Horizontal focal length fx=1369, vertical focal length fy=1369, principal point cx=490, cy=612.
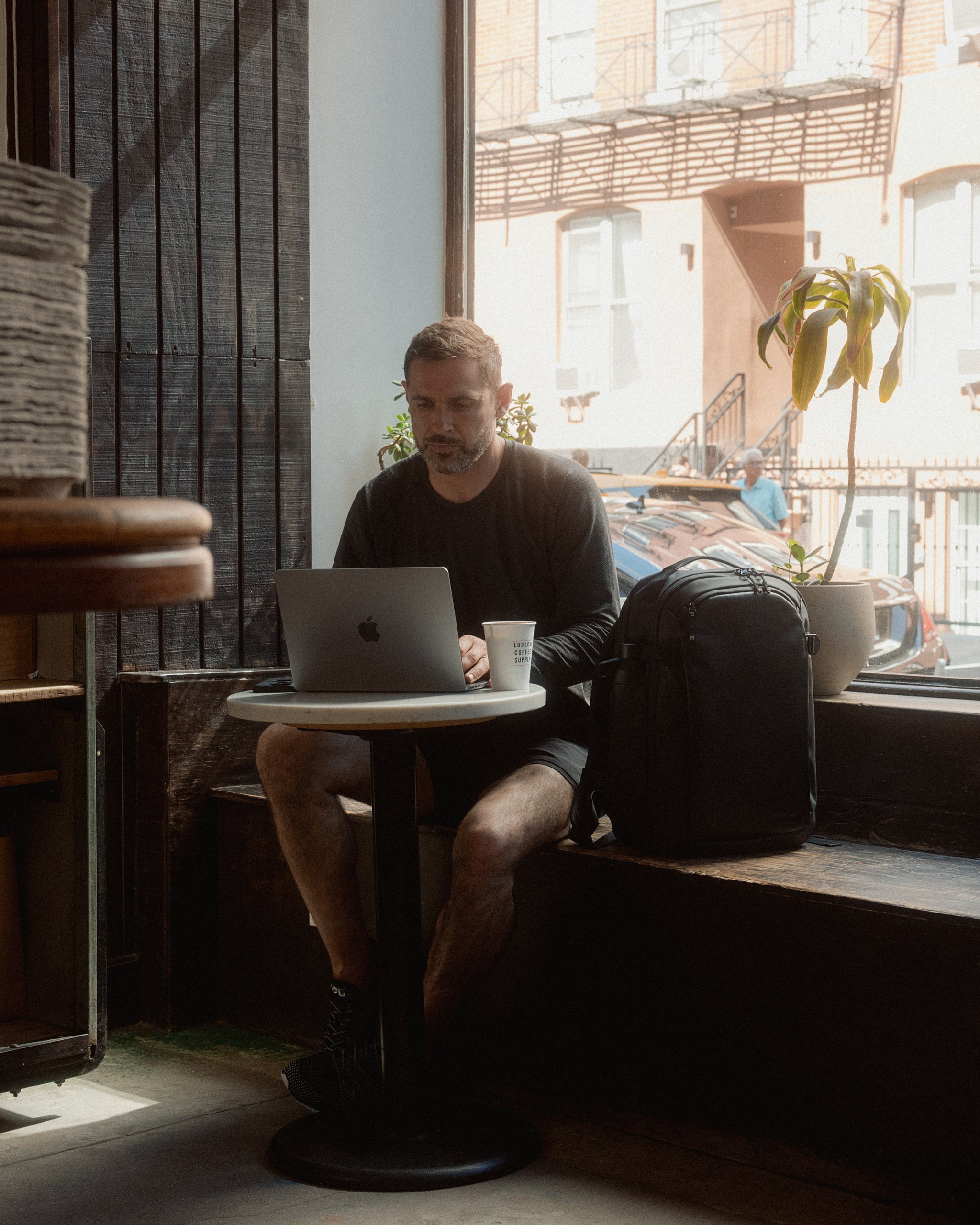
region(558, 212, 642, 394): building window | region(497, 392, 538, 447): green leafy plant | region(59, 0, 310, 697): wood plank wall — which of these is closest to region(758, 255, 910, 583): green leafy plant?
region(497, 392, 538, 447): green leafy plant

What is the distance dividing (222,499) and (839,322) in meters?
1.49

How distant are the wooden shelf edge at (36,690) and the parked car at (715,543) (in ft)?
4.00

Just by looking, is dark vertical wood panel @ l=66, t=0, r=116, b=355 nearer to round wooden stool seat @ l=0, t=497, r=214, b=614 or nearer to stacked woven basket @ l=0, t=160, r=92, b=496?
stacked woven basket @ l=0, t=160, r=92, b=496

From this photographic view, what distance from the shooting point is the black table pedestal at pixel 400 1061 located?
7.32ft

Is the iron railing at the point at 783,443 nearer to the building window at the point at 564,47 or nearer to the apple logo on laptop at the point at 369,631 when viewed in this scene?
the building window at the point at 564,47

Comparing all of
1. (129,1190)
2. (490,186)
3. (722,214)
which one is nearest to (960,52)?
(490,186)

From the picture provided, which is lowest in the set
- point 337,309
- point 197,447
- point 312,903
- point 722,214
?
point 312,903

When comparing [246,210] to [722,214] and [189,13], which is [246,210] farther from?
[722,214]

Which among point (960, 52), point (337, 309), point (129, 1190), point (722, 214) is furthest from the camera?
point (722, 214)

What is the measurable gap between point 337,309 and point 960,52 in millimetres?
1603

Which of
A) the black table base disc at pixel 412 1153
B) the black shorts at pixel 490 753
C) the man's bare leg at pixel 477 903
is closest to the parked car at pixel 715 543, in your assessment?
the black shorts at pixel 490 753

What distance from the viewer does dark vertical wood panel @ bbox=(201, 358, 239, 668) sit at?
3279 millimetres

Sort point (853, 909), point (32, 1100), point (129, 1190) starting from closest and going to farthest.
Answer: point (853, 909) → point (129, 1190) → point (32, 1100)

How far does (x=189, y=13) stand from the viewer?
10.6 feet
